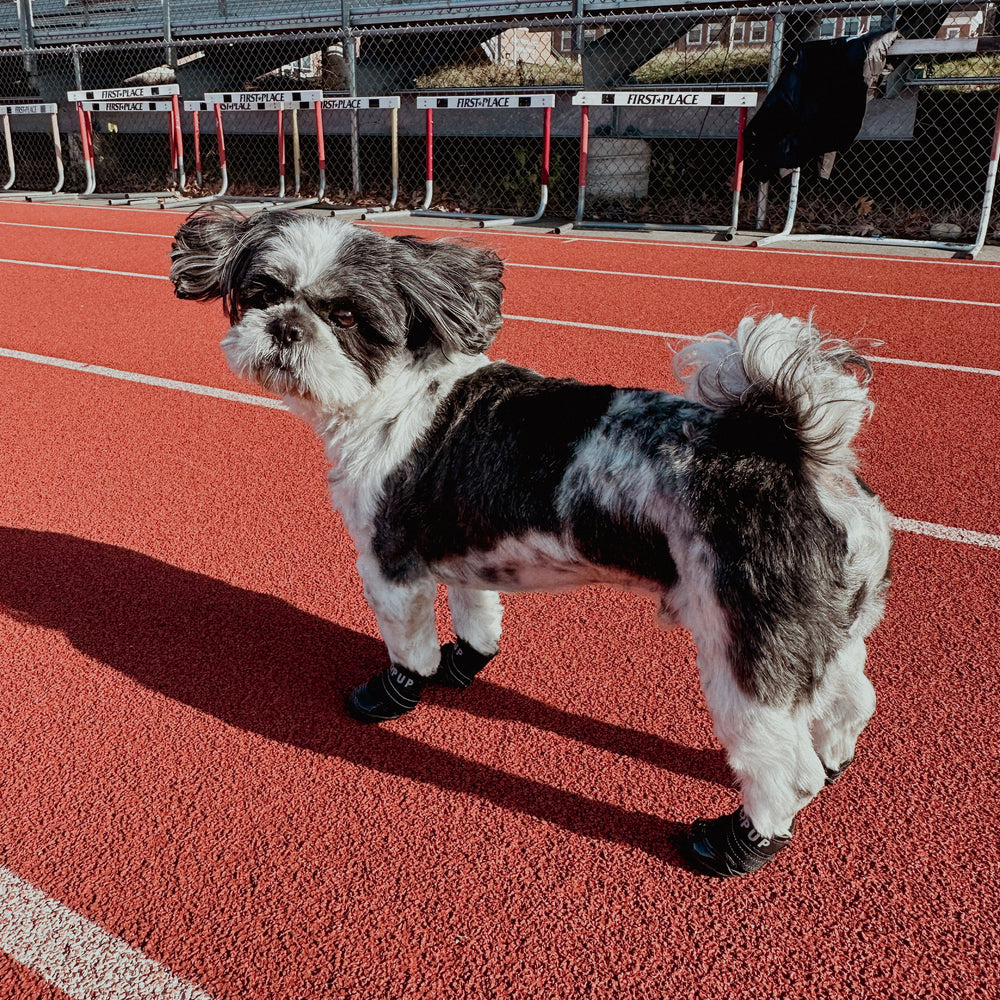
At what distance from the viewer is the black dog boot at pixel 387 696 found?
2799 mm

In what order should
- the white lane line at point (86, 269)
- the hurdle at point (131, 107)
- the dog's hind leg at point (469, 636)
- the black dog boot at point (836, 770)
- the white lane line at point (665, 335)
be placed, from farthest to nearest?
the hurdle at point (131, 107) → the white lane line at point (86, 269) → the white lane line at point (665, 335) → the dog's hind leg at point (469, 636) → the black dog boot at point (836, 770)

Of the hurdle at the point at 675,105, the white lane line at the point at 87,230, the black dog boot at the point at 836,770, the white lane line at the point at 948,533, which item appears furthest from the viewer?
the white lane line at the point at 87,230

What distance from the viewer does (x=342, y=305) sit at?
2.43 m

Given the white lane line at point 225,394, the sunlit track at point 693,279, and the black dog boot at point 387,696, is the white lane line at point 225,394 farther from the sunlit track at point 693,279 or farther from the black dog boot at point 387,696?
the sunlit track at point 693,279

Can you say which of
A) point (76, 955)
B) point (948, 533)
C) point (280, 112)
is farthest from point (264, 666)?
point (280, 112)

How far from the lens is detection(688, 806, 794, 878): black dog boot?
7.43 ft

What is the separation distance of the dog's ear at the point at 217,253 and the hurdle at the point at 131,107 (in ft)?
49.8

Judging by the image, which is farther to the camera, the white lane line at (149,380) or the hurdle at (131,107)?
the hurdle at (131,107)

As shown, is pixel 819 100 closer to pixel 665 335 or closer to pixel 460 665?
pixel 665 335

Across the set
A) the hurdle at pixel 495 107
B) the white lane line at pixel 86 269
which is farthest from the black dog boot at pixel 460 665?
the hurdle at pixel 495 107

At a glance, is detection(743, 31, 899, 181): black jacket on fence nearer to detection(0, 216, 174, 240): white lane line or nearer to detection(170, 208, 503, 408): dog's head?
detection(0, 216, 174, 240): white lane line

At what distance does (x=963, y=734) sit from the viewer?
2.82 meters

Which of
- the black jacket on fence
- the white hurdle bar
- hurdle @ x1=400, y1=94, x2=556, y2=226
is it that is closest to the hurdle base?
the white hurdle bar

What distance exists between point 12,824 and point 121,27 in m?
23.2
